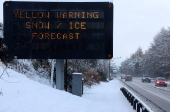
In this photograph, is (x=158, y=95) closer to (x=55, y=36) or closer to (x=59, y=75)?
(x=59, y=75)

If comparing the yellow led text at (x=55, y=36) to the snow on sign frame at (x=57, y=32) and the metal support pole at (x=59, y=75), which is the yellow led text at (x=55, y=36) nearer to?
the snow on sign frame at (x=57, y=32)

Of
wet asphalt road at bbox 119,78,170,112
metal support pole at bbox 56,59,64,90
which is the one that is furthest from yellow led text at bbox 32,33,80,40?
wet asphalt road at bbox 119,78,170,112

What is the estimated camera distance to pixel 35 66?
80.2ft

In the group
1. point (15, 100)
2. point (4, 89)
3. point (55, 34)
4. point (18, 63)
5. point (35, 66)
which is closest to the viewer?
point (15, 100)

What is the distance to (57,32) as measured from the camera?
14.8m

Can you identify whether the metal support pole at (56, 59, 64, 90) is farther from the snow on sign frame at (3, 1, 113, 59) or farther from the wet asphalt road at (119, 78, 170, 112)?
the wet asphalt road at (119, 78, 170, 112)

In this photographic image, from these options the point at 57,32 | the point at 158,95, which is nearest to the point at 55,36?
the point at 57,32

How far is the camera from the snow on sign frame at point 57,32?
14742mm

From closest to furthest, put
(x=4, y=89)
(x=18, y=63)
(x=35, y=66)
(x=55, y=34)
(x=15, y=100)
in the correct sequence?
(x=15, y=100) → (x=4, y=89) → (x=55, y=34) → (x=18, y=63) → (x=35, y=66)

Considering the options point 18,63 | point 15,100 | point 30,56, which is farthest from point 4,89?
point 18,63

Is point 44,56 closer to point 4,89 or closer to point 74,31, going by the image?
point 74,31

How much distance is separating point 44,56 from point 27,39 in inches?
61.4

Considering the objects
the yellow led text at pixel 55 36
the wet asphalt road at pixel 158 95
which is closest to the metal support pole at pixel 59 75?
the yellow led text at pixel 55 36

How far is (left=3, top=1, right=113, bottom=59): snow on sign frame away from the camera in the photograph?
48.4 ft
